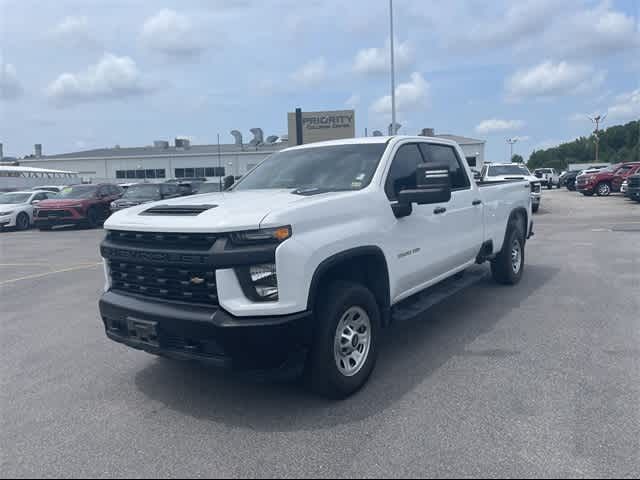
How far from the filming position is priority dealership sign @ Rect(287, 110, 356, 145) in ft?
128

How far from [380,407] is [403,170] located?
2.20 meters

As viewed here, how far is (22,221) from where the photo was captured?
65.1 ft

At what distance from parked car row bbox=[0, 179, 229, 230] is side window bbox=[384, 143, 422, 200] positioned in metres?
13.2

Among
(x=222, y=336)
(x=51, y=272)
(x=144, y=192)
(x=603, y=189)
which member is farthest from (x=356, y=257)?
(x=603, y=189)

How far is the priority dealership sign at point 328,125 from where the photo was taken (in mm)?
39094

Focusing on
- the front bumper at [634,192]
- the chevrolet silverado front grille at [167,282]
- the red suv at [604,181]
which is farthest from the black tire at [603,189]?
the chevrolet silverado front grille at [167,282]

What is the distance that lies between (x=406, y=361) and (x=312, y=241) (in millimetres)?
1722

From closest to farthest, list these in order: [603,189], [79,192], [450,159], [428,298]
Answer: [428,298] → [450,159] → [79,192] → [603,189]

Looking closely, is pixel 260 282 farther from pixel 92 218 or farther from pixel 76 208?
pixel 92 218

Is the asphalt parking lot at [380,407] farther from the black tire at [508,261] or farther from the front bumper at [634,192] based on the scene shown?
the front bumper at [634,192]

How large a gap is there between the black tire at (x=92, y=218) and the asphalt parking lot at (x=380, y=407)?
1333 cm

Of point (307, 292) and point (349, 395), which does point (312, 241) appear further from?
point (349, 395)

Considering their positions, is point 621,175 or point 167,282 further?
point 621,175

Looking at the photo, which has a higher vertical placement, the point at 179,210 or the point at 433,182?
the point at 433,182
